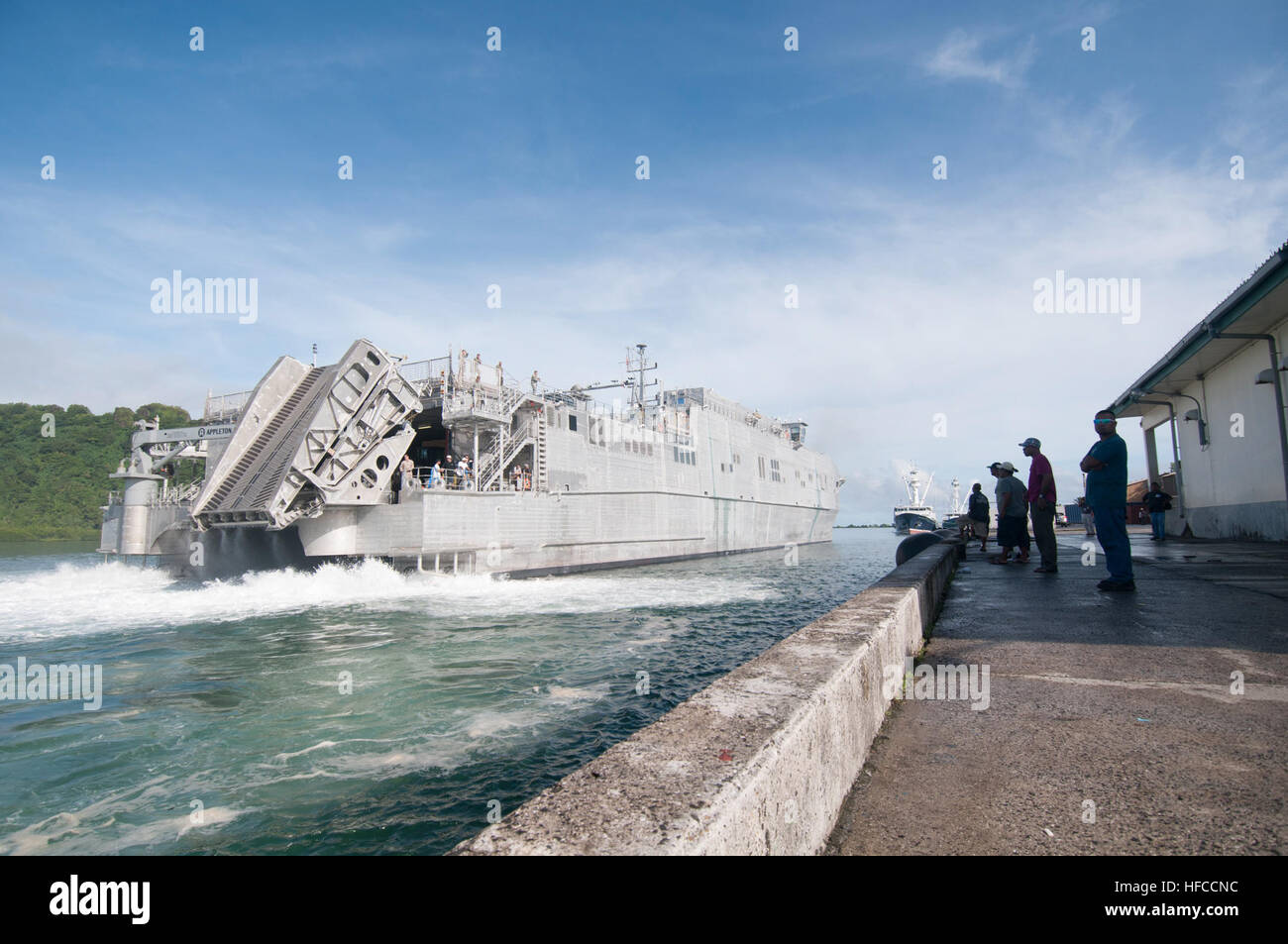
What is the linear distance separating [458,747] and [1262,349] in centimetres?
1780

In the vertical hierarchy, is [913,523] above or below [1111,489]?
below

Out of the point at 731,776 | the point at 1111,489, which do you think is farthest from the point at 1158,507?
the point at 731,776

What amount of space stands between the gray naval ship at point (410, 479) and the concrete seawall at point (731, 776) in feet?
54.5

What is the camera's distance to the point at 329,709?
716 centimetres

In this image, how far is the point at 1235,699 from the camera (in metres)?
3.08

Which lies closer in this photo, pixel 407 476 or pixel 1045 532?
pixel 1045 532

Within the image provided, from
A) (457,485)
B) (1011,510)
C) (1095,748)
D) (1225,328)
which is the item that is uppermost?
(1225,328)

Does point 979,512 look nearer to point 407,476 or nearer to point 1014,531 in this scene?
point 1014,531

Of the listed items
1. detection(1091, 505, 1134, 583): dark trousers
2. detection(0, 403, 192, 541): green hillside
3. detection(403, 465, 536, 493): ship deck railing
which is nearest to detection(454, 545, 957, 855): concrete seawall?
detection(1091, 505, 1134, 583): dark trousers

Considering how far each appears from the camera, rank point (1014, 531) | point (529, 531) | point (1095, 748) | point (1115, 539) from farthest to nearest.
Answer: point (529, 531) → point (1014, 531) → point (1115, 539) → point (1095, 748)

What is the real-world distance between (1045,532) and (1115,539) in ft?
7.45
